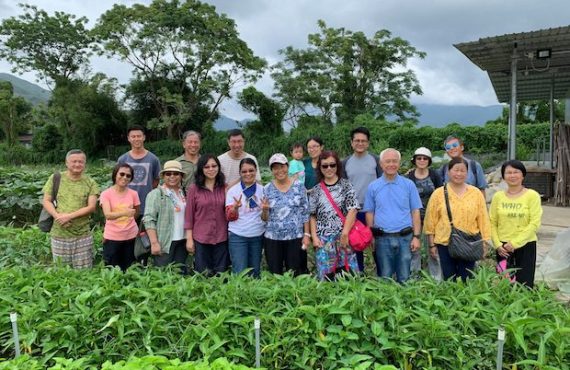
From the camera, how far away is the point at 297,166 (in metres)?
4.89

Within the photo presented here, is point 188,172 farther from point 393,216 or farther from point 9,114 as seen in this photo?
point 9,114

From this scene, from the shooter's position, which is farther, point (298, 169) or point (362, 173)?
point (298, 169)

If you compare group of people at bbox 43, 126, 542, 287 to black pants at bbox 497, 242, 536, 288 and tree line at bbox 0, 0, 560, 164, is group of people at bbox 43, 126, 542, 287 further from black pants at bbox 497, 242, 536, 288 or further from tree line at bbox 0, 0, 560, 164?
tree line at bbox 0, 0, 560, 164

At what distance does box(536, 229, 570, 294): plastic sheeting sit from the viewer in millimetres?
4770

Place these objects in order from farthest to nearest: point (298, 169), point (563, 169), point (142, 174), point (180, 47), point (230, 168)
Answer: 1. point (180, 47)
2. point (563, 169)
3. point (298, 169)
4. point (142, 174)
5. point (230, 168)

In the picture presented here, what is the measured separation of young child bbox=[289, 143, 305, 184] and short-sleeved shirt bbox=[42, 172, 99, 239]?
6.42 ft

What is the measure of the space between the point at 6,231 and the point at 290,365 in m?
5.02

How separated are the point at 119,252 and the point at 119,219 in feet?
1.05

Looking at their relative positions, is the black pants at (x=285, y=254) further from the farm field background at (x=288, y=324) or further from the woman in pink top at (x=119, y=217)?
the woman in pink top at (x=119, y=217)

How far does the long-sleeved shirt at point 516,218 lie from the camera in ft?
12.4

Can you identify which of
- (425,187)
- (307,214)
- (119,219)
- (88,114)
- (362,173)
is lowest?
(119,219)

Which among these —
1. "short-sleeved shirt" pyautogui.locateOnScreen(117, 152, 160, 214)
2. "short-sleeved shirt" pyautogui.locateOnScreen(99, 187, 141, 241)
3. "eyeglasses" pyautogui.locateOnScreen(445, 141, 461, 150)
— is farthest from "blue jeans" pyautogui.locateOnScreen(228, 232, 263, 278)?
"eyeglasses" pyautogui.locateOnScreen(445, 141, 461, 150)

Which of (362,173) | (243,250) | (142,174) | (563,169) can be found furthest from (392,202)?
(563,169)

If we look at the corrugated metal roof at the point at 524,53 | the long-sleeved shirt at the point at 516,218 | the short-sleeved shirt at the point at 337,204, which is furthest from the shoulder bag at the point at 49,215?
the corrugated metal roof at the point at 524,53
